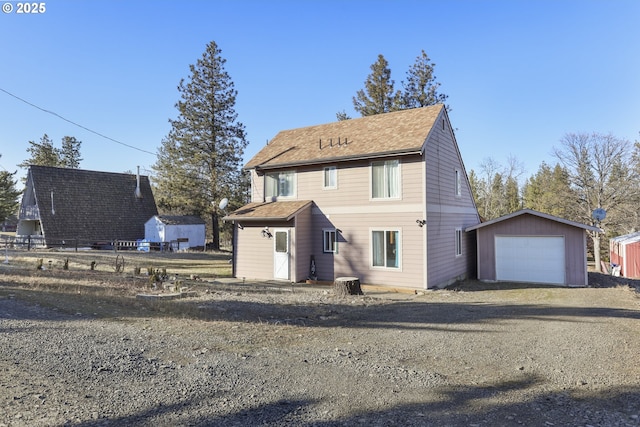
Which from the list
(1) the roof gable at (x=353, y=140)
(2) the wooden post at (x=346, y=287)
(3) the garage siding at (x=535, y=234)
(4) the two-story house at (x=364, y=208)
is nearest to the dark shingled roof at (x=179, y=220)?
(1) the roof gable at (x=353, y=140)

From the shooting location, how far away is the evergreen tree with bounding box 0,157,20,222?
3372 cm

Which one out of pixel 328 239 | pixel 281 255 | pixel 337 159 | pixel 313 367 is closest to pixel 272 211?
pixel 281 255

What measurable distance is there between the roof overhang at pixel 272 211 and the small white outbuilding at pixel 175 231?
55.1 ft

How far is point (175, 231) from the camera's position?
32.2m

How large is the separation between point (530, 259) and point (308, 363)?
14.4m

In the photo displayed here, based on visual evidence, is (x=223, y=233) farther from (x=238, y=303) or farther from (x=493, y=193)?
(x=238, y=303)

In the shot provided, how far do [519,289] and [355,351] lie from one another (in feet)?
37.1

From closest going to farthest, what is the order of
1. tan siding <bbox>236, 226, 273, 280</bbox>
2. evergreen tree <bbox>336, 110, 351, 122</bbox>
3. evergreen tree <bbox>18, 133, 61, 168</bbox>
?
tan siding <bbox>236, 226, 273, 280</bbox> < evergreen tree <bbox>336, 110, 351, 122</bbox> < evergreen tree <bbox>18, 133, 61, 168</bbox>

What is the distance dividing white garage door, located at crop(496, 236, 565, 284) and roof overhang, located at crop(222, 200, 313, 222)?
9.04 meters

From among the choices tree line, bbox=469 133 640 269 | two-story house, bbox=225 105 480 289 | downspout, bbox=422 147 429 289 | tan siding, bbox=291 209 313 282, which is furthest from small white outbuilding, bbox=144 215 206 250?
tree line, bbox=469 133 640 269

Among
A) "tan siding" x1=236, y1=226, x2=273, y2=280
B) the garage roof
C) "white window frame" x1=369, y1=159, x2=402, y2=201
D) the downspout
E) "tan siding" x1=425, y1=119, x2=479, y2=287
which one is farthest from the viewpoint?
"tan siding" x1=236, y1=226, x2=273, y2=280

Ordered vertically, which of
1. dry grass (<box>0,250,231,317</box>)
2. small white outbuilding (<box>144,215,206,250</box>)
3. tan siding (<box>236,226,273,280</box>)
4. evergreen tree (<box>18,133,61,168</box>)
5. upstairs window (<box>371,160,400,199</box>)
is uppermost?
evergreen tree (<box>18,133,61,168</box>)

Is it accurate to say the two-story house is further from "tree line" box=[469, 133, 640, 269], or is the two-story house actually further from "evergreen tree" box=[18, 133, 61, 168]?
"evergreen tree" box=[18, 133, 61, 168]

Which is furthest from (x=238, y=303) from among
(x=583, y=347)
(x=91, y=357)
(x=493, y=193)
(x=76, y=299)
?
(x=493, y=193)
